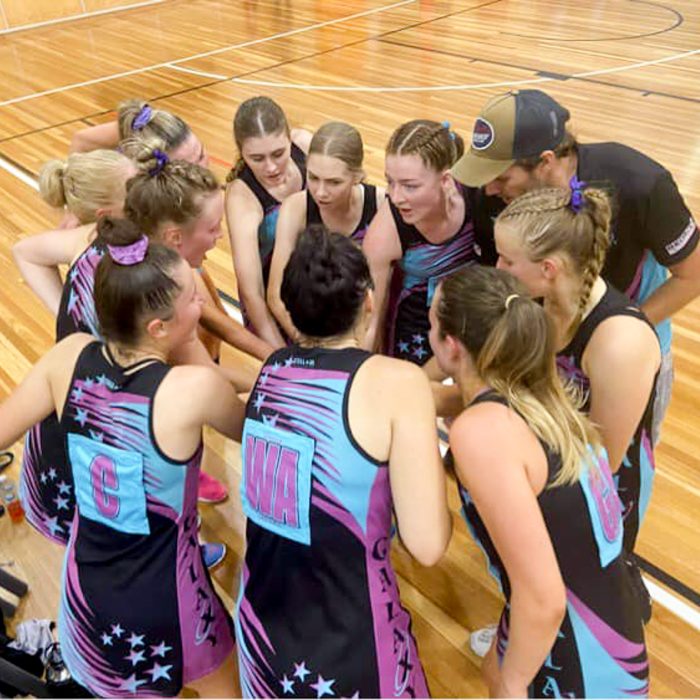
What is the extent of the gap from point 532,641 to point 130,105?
2.80 metres

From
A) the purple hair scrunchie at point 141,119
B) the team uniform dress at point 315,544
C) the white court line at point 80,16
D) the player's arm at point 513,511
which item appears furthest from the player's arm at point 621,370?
the white court line at point 80,16

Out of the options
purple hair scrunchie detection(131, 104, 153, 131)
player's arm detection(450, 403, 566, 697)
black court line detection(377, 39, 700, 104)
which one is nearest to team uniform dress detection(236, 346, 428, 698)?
player's arm detection(450, 403, 566, 697)

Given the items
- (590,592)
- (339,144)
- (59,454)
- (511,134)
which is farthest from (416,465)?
(339,144)

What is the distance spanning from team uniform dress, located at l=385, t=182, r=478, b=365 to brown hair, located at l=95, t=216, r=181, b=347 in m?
0.97

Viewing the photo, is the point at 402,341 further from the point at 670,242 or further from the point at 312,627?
the point at 312,627

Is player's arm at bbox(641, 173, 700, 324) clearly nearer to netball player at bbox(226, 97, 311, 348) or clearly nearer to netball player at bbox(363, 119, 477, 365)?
netball player at bbox(363, 119, 477, 365)

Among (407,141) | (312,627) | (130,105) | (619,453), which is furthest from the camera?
(130,105)

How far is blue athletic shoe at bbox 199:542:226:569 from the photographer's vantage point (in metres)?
2.75

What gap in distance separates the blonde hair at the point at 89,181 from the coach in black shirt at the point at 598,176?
3.89ft

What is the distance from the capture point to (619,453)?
181 cm

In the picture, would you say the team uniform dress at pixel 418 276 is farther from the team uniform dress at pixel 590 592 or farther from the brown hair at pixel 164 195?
the team uniform dress at pixel 590 592

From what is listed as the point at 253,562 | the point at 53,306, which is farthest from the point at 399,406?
the point at 53,306

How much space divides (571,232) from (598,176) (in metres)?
0.45

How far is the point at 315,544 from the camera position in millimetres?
1521
